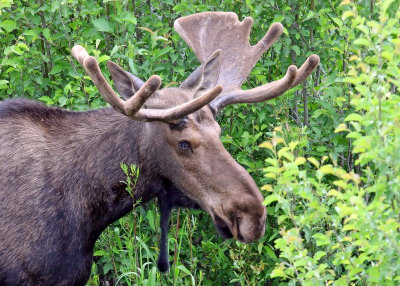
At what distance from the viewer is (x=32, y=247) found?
14.4 feet

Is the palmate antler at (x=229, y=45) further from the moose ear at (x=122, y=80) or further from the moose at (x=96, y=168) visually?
the moose ear at (x=122, y=80)

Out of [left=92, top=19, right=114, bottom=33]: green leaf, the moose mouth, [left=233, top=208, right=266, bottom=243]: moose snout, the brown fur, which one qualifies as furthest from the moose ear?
[left=92, top=19, right=114, bottom=33]: green leaf

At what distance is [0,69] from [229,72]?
190cm

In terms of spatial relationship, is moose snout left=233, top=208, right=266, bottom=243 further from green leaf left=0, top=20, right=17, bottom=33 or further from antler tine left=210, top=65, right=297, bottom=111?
green leaf left=0, top=20, right=17, bottom=33

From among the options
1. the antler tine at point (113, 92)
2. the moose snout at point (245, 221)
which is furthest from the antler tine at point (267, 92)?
the moose snout at point (245, 221)

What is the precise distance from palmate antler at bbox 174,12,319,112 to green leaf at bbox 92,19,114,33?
67 cm

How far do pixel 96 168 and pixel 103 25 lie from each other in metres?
1.59

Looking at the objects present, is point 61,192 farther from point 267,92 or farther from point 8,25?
point 8,25

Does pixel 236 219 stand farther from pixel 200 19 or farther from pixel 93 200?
pixel 200 19

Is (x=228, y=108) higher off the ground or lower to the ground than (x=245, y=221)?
lower

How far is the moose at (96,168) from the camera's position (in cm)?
426

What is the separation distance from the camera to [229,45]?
17.3 ft

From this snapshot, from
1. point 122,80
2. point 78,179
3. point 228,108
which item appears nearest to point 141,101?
point 122,80

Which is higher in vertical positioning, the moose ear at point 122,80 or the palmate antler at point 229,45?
the moose ear at point 122,80
